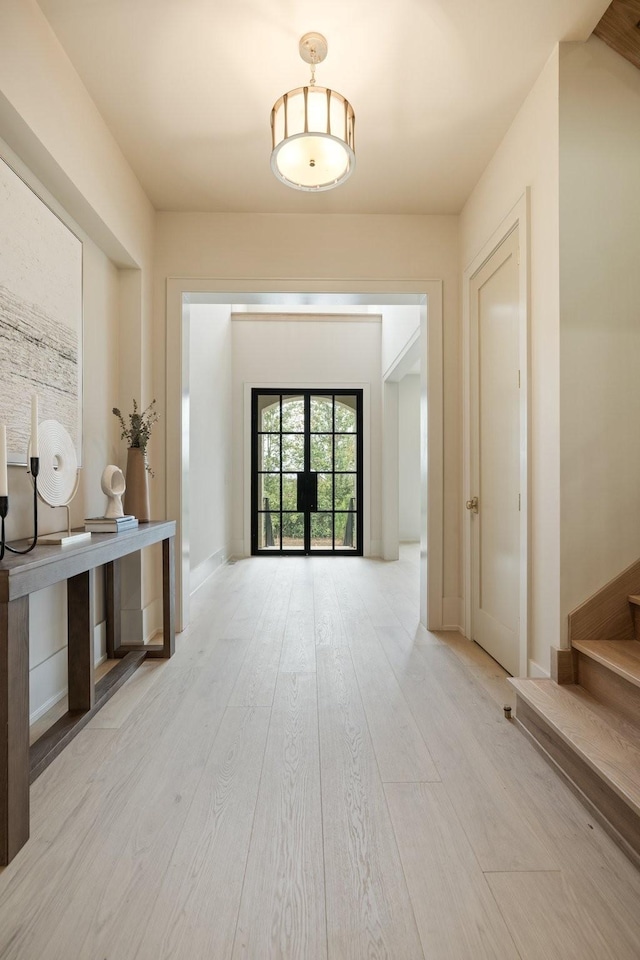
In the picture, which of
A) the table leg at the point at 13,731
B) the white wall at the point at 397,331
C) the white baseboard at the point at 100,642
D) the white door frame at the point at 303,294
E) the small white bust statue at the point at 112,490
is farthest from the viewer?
the white wall at the point at 397,331

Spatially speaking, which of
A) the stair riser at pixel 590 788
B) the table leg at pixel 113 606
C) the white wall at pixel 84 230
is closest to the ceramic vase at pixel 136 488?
the white wall at pixel 84 230

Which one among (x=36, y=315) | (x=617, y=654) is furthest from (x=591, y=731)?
(x=36, y=315)

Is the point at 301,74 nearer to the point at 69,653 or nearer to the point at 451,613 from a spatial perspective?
the point at 69,653

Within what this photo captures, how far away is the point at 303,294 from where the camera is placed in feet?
11.5

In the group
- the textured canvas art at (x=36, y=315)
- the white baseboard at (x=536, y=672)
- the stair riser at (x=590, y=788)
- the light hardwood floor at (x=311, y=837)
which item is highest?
the textured canvas art at (x=36, y=315)

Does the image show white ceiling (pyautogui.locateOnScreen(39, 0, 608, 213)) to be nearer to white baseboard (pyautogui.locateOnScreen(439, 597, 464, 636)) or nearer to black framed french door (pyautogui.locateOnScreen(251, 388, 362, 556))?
white baseboard (pyautogui.locateOnScreen(439, 597, 464, 636))

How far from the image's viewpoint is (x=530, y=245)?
8.03 feet

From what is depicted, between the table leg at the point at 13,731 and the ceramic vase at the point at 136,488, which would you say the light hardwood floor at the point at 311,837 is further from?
the ceramic vase at the point at 136,488

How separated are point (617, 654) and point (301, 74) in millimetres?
2679

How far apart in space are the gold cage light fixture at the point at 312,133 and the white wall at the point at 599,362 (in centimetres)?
89

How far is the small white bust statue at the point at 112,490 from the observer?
104 inches

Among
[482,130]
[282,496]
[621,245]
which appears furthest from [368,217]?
[282,496]

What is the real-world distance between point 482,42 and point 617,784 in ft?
8.76

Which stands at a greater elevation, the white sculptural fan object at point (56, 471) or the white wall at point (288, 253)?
the white wall at point (288, 253)
